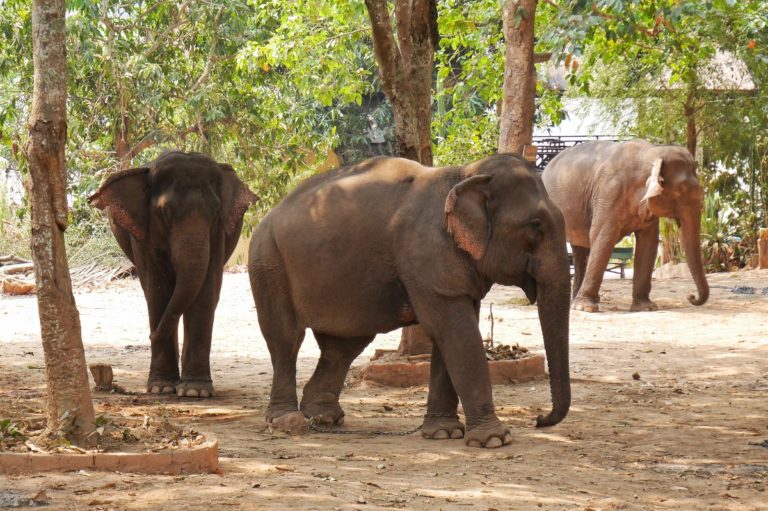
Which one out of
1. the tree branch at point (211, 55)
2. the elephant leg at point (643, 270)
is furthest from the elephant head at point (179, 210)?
the tree branch at point (211, 55)

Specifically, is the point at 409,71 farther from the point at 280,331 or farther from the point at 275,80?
the point at 275,80

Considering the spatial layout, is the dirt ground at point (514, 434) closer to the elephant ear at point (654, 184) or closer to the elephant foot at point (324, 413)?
the elephant foot at point (324, 413)

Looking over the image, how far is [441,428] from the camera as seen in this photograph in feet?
23.0

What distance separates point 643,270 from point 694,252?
77 cm

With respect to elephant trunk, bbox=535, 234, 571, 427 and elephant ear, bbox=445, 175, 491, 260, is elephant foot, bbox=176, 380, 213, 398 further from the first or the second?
elephant trunk, bbox=535, 234, 571, 427

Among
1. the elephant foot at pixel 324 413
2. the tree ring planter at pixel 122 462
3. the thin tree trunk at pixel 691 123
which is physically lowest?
the elephant foot at pixel 324 413

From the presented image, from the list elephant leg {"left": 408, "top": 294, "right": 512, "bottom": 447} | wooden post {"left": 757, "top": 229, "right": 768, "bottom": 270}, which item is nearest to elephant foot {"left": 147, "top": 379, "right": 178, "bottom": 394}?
elephant leg {"left": 408, "top": 294, "right": 512, "bottom": 447}

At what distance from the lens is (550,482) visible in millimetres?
5715

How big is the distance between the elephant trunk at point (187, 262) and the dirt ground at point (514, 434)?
655 millimetres

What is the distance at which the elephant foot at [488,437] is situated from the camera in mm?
6668

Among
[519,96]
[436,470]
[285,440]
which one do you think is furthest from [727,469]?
[519,96]

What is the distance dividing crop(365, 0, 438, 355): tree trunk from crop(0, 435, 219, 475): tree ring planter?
162 inches

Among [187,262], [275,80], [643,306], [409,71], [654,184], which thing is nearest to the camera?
[187,262]

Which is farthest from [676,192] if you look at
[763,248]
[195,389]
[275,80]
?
[275,80]
